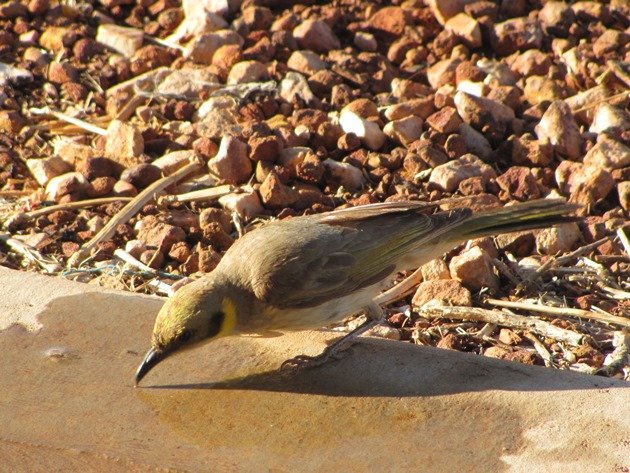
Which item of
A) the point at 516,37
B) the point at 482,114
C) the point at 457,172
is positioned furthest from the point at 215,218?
the point at 516,37

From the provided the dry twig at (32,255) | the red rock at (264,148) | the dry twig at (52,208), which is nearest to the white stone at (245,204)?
the red rock at (264,148)

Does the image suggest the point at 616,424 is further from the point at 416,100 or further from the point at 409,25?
the point at 409,25

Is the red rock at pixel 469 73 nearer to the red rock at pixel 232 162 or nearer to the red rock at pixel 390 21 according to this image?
the red rock at pixel 390 21

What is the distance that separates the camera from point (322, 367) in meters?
4.88

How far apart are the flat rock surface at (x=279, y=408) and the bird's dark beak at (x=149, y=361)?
0.36 ft

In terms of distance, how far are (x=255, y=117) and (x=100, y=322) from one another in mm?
2954

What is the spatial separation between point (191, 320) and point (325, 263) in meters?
0.96

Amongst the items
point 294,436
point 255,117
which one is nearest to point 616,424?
point 294,436

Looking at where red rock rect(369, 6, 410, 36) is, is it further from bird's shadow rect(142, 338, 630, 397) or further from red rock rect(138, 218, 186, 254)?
bird's shadow rect(142, 338, 630, 397)

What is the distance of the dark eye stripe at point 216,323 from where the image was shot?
4875 mm

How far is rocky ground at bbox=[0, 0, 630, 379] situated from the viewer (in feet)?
19.7

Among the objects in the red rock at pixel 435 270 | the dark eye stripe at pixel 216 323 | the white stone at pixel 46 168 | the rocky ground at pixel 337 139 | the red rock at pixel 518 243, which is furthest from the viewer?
the white stone at pixel 46 168

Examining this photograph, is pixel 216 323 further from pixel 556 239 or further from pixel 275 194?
pixel 556 239

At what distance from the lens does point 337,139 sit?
7387mm
